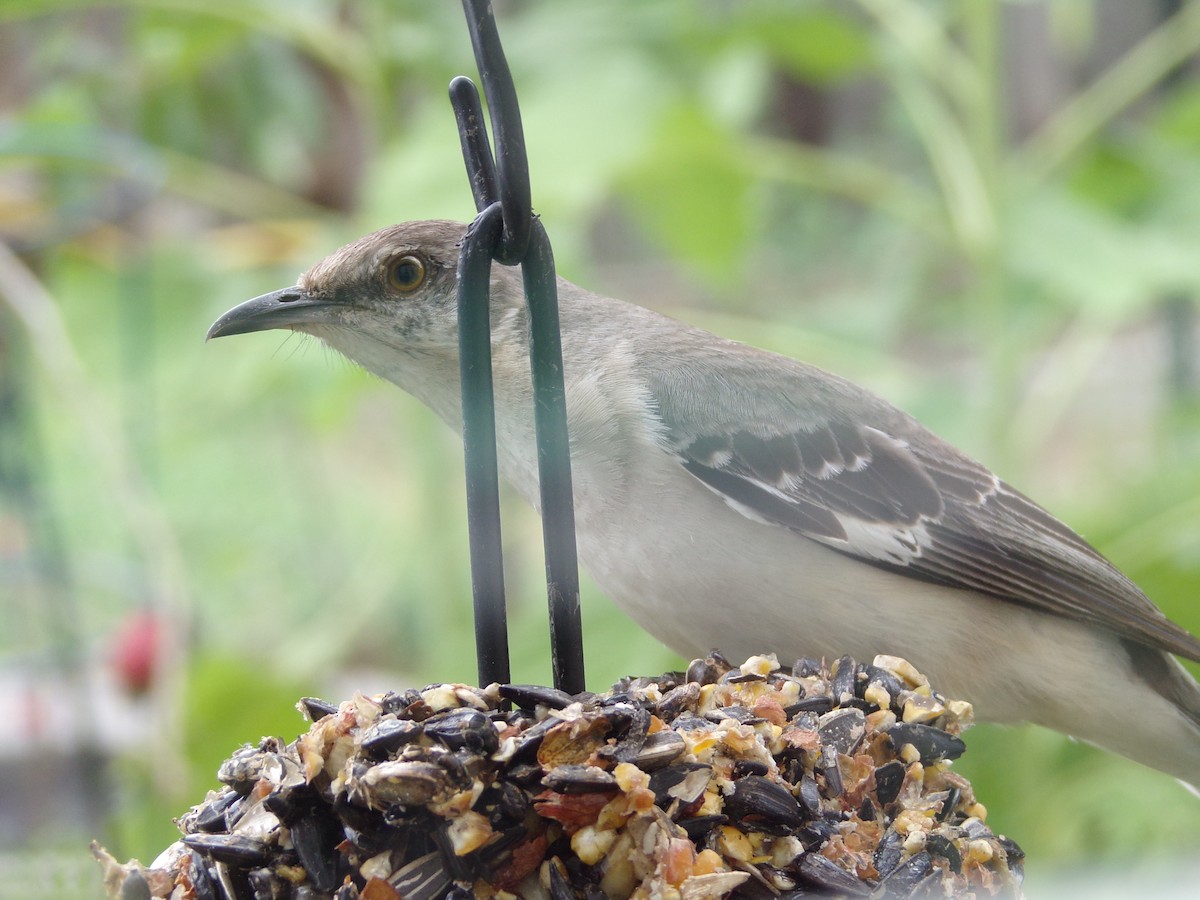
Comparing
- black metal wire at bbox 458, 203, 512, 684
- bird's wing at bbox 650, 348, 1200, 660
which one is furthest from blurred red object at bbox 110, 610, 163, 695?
black metal wire at bbox 458, 203, 512, 684

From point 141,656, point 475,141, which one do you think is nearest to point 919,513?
point 475,141

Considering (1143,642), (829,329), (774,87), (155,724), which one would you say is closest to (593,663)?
(155,724)

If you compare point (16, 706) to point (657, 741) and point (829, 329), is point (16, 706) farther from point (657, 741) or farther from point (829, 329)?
point (657, 741)

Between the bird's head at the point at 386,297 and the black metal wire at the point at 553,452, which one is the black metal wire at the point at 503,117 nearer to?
the black metal wire at the point at 553,452

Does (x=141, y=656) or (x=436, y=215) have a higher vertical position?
(x=436, y=215)

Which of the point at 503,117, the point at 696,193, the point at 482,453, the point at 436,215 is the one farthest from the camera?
the point at 696,193

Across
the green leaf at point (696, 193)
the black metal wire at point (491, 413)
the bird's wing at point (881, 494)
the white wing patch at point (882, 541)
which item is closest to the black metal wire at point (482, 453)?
the black metal wire at point (491, 413)

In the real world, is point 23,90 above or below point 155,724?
above

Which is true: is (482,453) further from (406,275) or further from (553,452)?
(406,275)
